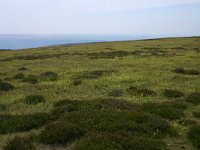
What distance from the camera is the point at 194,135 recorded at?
11.8 m

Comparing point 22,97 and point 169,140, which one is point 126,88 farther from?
point 169,140

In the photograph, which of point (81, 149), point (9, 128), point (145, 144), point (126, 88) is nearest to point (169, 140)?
point (145, 144)

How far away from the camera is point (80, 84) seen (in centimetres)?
2278

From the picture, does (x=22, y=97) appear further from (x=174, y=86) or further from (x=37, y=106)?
(x=174, y=86)

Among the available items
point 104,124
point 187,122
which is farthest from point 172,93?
point 104,124

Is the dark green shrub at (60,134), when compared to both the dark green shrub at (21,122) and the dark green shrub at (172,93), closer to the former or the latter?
the dark green shrub at (21,122)

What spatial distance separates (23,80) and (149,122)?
15091 mm

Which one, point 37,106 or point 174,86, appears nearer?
point 37,106

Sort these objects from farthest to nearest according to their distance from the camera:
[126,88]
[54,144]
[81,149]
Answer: [126,88] < [54,144] < [81,149]

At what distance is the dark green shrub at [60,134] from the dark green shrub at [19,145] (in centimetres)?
51

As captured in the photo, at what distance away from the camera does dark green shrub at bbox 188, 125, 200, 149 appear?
11.2m

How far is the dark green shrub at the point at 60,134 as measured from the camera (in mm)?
11359

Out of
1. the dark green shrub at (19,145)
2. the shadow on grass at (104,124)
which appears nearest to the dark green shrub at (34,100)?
the shadow on grass at (104,124)

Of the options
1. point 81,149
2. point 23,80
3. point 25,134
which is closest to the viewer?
point 81,149
